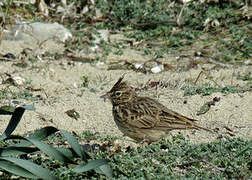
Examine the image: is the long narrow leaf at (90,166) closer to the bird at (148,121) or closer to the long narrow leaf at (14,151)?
the long narrow leaf at (14,151)

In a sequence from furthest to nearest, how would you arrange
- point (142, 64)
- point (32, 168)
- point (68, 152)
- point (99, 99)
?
point (142, 64), point (99, 99), point (68, 152), point (32, 168)

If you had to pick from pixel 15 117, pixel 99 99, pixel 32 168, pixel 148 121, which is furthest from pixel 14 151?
pixel 99 99

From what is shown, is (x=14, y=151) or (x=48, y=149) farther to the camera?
(x=14, y=151)

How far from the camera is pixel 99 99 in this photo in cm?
743

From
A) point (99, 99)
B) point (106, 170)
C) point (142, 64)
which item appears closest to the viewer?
point (106, 170)

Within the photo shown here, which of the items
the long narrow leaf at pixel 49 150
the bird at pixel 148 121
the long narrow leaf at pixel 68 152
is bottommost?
the bird at pixel 148 121

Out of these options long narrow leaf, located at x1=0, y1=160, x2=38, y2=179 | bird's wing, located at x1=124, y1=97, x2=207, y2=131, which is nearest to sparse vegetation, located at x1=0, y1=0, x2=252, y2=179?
long narrow leaf, located at x1=0, y1=160, x2=38, y2=179

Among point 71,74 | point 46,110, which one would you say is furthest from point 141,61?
point 46,110

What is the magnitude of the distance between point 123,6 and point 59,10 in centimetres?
132

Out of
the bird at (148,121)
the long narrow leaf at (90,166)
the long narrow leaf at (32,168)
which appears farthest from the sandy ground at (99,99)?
the long narrow leaf at (32,168)

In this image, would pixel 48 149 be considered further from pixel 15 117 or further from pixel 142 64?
pixel 142 64

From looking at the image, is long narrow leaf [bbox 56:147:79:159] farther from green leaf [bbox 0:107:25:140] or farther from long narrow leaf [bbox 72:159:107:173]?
green leaf [bbox 0:107:25:140]

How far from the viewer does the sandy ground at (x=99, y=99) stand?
Answer: 21.3ft

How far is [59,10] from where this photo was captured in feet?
36.6
